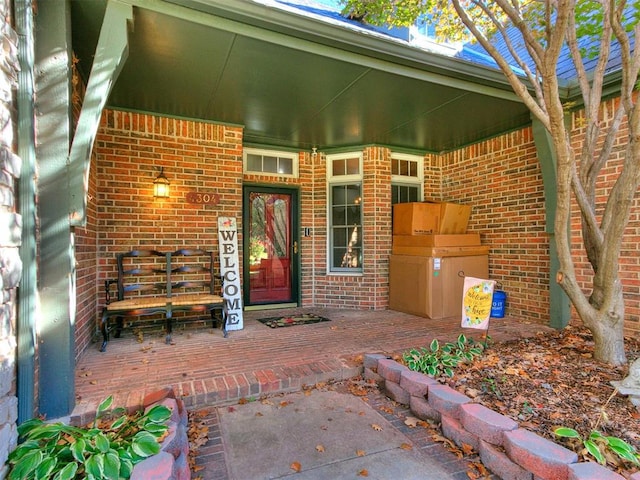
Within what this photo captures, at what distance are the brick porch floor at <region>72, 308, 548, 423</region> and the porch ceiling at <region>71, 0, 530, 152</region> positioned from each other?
262 centimetres

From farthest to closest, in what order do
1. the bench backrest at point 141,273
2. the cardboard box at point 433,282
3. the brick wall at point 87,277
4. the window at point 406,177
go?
the window at point 406,177
the cardboard box at point 433,282
the bench backrest at point 141,273
the brick wall at point 87,277

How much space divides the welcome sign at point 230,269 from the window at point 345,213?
175cm

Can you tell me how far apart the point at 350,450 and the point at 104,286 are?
335cm

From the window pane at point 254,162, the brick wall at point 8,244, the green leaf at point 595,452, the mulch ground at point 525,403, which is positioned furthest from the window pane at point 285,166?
the green leaf at point 595,452

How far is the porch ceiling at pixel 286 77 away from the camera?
99.7 inches

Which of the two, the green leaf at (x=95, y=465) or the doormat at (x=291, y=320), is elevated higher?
the green leaf at (x=95, y=465)

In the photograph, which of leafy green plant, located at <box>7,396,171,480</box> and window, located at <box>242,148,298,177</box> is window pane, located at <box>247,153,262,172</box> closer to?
window, located at <box>242,148,298,177</box>

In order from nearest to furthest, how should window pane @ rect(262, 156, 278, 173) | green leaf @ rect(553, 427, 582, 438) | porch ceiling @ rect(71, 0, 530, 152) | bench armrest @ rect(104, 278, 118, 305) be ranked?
green leaf @ rect(553, 427, 582, 438) < porch ceiling @ rect(71, 0, 530, 152) < bench armrest @ rect(104, 278, 118, 305) < window pane @ rect(262, 156, 278, 173)

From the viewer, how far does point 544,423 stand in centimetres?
194

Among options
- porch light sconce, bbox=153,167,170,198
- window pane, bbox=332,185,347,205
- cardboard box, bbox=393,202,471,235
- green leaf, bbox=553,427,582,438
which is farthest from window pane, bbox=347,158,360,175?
green leaf, bbox=553,427,582,438

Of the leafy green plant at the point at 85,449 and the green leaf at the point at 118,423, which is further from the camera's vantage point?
the green leaf at the point at 118,423

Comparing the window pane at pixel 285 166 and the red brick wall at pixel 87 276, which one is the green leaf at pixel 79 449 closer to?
the red brick wall at pixel 87 276

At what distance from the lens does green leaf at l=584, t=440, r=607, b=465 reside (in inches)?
61.2

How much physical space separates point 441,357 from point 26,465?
105 inches
